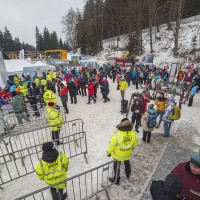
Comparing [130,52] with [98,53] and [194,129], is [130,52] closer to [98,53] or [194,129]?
[98,53]

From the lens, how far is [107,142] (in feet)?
20.6

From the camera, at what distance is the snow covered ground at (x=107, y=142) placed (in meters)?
4.25

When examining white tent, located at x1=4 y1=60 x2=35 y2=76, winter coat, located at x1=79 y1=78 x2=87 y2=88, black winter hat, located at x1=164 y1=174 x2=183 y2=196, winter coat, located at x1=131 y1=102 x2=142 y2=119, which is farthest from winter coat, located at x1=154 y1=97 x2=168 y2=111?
white tent, located at x1=4 y1=60 x2=35 y2=76

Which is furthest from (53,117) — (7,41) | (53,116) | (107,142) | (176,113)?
(7,41)

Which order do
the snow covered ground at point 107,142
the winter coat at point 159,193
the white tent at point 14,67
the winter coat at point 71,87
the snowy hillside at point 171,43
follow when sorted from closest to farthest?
the winter coat at point 159,193, the snow covered ground at point 107,142, the winter coat at point 71,87, the white tent at point 14,67, the snowy hillside at point 171,43

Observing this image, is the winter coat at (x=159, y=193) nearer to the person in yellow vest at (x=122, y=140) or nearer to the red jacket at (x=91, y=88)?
the person in yellow vest at (x=122, y=140)

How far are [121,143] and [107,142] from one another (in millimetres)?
2731

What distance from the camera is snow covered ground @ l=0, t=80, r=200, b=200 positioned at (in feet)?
13.9

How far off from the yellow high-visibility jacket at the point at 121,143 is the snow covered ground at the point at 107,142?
1.11 meters

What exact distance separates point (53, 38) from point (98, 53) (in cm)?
4226

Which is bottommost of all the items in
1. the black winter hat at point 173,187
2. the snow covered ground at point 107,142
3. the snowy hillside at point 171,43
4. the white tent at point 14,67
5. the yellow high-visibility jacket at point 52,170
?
the snow covered ground at point 107,142

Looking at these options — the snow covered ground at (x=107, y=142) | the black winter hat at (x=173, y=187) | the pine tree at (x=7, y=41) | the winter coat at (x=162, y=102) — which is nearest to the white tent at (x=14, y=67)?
the snow covered ground at (x=107, y=142)

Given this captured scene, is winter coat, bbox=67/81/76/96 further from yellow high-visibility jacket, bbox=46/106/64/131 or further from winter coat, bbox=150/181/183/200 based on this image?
winter coat, bbox=150/181/183/200

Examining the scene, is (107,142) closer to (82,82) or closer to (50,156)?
(50,156)
